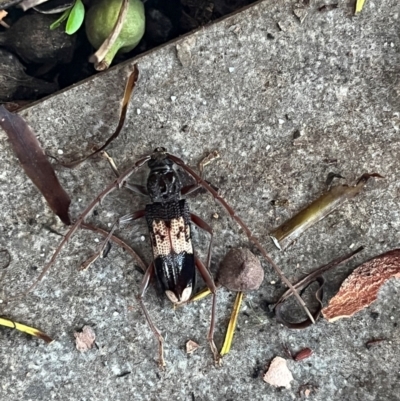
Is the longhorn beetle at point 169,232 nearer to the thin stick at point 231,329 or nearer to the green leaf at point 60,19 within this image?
the thin stick at point 231,329

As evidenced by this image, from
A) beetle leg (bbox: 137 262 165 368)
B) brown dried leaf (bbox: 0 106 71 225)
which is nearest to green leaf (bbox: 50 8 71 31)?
brown dried leaf (bbox: 0 106 71 225)

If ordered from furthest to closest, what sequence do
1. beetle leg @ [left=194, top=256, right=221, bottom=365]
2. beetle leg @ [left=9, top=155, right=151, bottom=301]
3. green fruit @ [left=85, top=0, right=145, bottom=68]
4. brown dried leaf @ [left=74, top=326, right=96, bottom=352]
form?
brown dried leaf @ [left=74, top=326, right=96, bottom=352] < beetle leg @ [left=194, top=256, right=221, bottom=365] < green fruit @ [left=85, top=0, right=145, bottom=68] < beetle leg @ [left=9, top=155, right=151, bottom=301]

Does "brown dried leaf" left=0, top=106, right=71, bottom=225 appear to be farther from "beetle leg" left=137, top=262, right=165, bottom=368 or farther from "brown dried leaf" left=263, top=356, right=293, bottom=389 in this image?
"brown dried leaf" left=263, top=356, right=293, bottom=389

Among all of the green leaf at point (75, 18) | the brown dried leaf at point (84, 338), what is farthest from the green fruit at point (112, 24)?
the brown dried leaf at point (84, 338)

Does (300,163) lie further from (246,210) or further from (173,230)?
(173,230)

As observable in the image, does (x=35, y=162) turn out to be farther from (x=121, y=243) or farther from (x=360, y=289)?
(x=360, y=289)

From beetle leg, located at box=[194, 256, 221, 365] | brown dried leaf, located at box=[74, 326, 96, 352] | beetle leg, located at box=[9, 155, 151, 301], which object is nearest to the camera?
beetle leg, located at box=[9, 155, 151, 301]

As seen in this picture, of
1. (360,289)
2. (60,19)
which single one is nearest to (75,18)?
(60,19)

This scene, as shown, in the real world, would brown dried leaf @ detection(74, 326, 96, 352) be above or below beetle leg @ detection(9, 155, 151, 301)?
below
